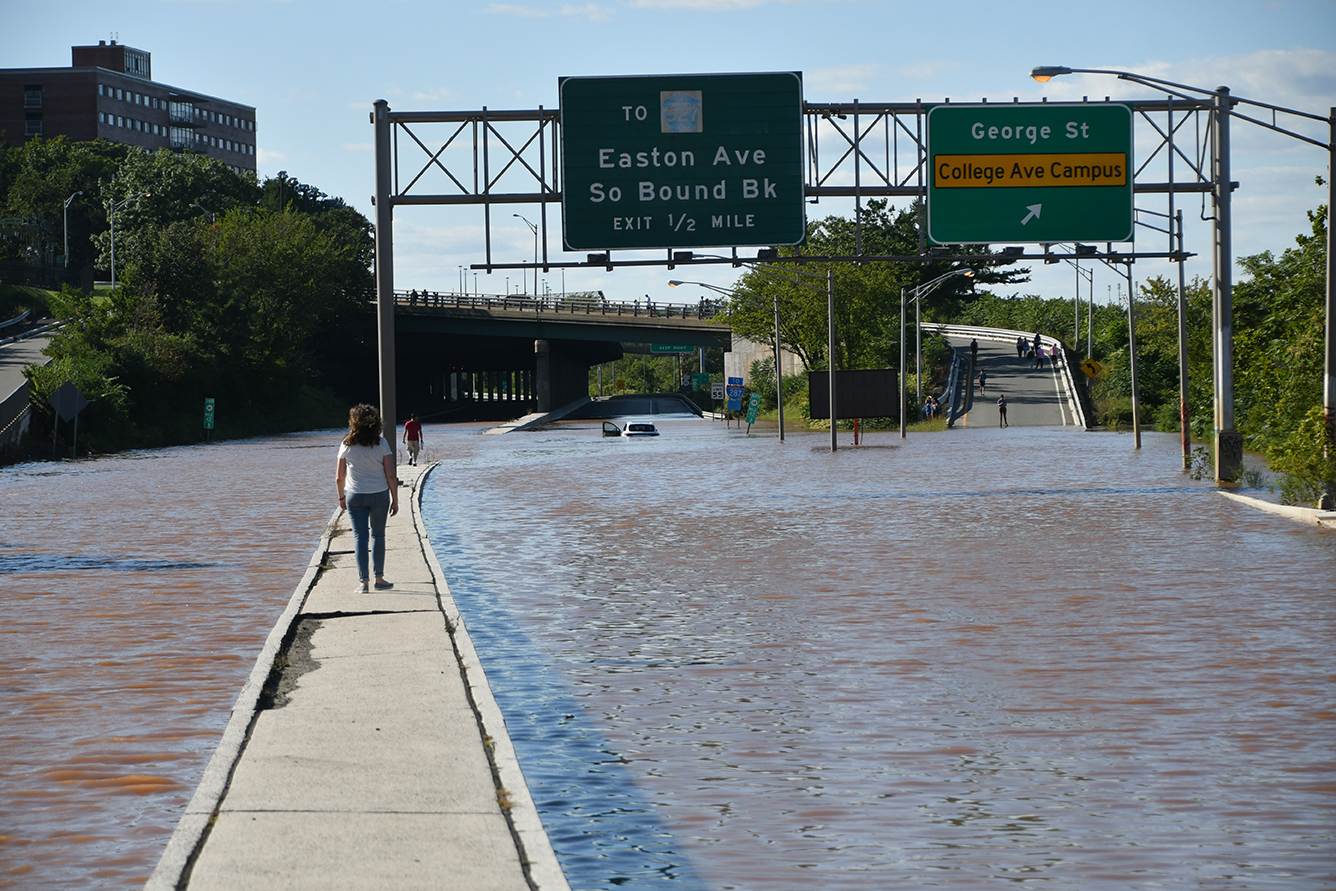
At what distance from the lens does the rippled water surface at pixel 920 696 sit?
260 inches

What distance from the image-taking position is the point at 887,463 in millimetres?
43938

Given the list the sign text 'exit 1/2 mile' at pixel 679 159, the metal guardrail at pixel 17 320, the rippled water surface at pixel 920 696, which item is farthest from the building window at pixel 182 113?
the rippled water surface at pixel 920 696

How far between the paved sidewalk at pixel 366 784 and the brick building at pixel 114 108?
158 meters

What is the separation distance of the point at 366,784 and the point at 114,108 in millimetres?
179615

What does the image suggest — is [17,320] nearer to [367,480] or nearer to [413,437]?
[413,437]

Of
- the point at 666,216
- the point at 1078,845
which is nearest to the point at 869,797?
the point at 1078,845

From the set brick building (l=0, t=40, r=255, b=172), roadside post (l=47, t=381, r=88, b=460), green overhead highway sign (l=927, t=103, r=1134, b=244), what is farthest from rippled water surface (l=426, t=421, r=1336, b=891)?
brick building (l=0, t=40, r=255, b=172)

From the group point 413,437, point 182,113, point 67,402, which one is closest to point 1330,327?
point 413,437

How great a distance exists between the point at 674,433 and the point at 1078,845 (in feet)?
246

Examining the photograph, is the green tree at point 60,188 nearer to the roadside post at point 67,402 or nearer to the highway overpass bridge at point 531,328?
the highway overpass bridge at point 531,328

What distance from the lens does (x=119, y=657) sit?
38.0 feet

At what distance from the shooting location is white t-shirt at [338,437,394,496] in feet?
49.1

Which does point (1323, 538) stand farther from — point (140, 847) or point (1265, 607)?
point (140, 847)

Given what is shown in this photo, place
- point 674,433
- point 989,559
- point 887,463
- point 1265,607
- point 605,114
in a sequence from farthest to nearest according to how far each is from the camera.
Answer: point 674,433
point 887,463
point 605,114
point 989,559
point 1265,607
